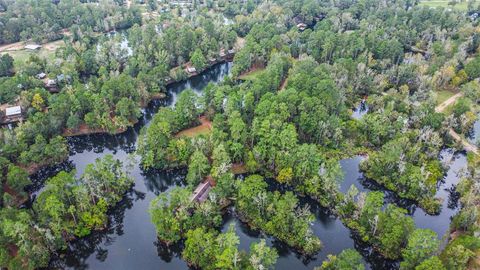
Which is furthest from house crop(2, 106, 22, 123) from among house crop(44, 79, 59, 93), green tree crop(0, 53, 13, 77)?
green tree crop(0, 53, 13, 77)

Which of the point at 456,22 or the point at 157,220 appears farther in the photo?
the point at 456,22

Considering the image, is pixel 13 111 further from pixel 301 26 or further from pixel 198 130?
pixel 301 26

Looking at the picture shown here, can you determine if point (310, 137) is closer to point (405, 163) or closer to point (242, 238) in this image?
point (405, 163)

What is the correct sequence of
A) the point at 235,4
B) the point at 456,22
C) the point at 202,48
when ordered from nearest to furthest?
the point at 202,48
the point at 456,22
the point at 235,4

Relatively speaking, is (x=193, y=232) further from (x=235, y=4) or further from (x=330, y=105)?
(x=235, y=4)

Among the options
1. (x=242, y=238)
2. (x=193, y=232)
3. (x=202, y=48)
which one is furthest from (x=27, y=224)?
(x=202, y=48)

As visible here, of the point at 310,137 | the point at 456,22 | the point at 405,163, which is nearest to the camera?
the point at 405,163

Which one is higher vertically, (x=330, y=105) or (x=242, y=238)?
(x=330, y=105)

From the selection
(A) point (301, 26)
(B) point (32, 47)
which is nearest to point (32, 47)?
(B) point (32, 47)
